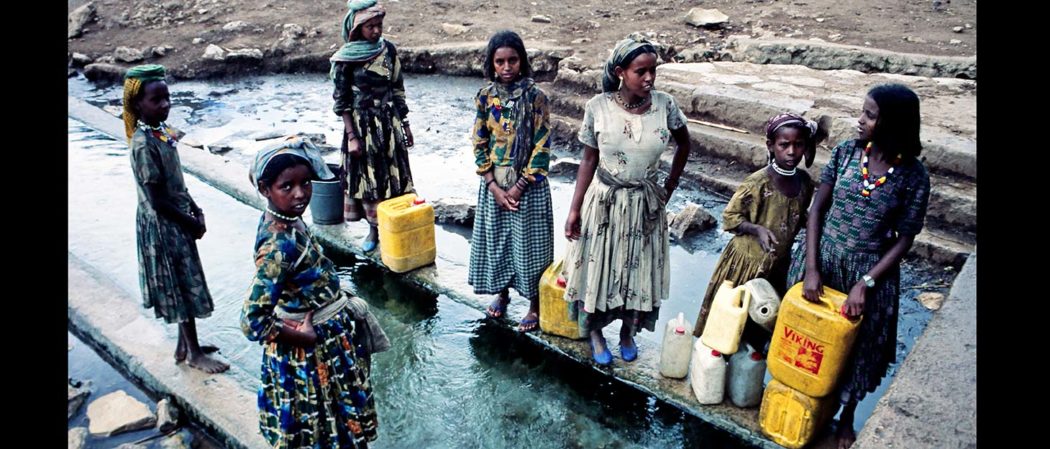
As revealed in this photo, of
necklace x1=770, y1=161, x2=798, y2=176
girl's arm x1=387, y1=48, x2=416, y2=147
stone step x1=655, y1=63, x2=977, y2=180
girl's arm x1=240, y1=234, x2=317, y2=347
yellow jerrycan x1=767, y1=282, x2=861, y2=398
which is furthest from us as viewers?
stone step x1=655, y1=63, x2=977, y2=180

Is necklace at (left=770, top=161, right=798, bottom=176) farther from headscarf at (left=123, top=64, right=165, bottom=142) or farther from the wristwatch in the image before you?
headscarf at (left=123, top=64, right=165, bottom=142)

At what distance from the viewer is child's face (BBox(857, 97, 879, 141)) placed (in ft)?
9.66

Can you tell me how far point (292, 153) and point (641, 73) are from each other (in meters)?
1.60

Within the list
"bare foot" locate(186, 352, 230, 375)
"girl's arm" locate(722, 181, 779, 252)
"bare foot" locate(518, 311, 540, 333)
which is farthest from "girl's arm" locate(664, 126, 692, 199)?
"bare foot" locate(186, 352, 230, 375)

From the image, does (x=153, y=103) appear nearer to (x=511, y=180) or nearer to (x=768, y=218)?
(x=511, y=180)

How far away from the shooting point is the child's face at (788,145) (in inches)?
129

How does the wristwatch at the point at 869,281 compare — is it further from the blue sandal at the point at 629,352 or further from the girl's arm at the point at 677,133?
the blue sandal at the point at 629,352

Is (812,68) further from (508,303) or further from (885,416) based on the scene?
(885,416)

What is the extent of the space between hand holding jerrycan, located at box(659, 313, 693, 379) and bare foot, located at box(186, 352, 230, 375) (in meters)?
2.40

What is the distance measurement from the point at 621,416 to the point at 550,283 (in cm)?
85

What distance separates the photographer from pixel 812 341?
122 inches

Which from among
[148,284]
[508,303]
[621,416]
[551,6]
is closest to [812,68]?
A: [551,6]

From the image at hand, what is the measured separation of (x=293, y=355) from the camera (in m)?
2.68

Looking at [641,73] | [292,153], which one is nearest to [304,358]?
[292,153]
